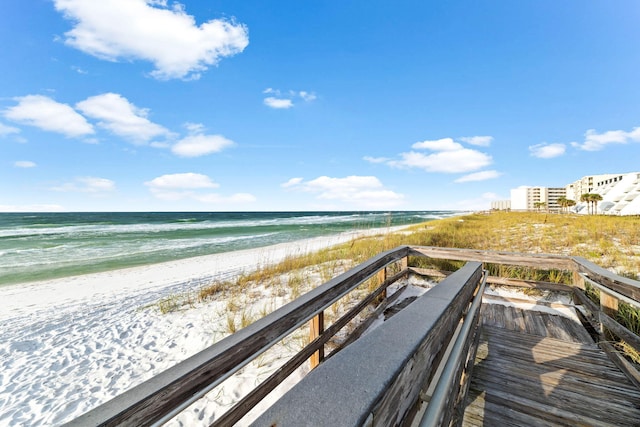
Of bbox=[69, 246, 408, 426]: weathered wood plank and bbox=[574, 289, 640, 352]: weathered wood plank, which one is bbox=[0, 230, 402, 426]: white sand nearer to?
bbox=[69, 246, 408, 426]: weathered wood plank

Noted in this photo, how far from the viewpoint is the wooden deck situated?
1.96m

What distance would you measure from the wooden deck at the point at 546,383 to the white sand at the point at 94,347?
165 cm

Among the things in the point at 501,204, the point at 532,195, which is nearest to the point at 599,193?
the point at 532,195

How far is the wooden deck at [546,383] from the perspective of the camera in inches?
77.2

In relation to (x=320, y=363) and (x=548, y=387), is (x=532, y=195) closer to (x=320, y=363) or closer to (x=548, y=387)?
(x=548, y=387)

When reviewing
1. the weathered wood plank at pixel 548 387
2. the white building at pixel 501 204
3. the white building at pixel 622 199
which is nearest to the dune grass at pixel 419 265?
the weathered wood plank at pixel 548 387

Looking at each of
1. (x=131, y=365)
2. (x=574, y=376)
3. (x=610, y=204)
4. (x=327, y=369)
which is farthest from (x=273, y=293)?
(x=610, y=204)

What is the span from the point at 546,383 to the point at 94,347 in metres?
5.40

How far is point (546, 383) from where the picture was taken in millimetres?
2322

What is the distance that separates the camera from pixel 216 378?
45.4 inches

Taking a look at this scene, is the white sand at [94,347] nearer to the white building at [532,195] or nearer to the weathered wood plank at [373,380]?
the weathered wood plank at [373,380]

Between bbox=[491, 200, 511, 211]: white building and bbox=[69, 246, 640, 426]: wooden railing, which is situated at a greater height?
bbox=[491, 200, 511, 211]: white building

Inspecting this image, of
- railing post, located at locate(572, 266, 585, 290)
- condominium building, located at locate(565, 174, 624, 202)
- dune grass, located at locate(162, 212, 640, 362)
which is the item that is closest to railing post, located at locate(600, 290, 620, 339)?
dune grass, located at locate(162, 212, 640, 362)

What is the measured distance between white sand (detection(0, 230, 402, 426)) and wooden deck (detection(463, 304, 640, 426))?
165 cm
